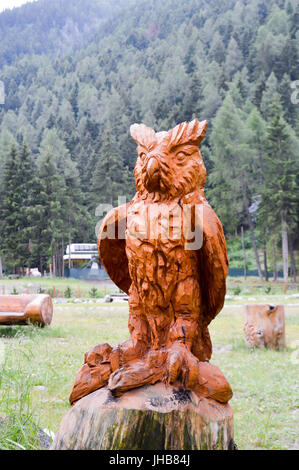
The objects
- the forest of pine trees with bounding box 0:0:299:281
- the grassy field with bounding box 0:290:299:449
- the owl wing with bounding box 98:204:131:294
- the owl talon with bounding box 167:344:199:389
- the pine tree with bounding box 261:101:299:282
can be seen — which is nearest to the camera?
the owl talon with bounding box 167:344:199:389

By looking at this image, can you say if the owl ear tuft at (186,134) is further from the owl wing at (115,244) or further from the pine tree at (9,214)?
the pine tree at (9,214)

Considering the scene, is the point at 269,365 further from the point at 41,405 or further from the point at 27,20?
the point at 27,20

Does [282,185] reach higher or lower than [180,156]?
higher

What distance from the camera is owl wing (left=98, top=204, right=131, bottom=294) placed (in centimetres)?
221

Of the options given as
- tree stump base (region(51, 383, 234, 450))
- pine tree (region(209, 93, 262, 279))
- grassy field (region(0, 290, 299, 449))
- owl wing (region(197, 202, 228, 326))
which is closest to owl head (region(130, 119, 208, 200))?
owl wing (region(197, 202, 228, 326))

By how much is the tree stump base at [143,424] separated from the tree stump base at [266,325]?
5307 mm

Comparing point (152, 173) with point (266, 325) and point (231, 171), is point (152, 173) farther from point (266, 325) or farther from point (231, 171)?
point (231, 171)

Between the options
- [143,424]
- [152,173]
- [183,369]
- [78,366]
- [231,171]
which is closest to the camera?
[143,424]

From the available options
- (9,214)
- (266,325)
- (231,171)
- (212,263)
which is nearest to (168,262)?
(212,263)

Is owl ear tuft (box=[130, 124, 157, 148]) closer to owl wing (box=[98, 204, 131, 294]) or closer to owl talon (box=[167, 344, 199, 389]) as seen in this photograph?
owl wing (box=[98, 204, 131, 294])

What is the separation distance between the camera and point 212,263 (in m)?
2.00

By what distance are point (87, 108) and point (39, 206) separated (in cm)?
4365

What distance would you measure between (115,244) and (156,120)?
4782 centimetres

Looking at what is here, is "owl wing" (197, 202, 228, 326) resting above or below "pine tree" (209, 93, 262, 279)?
below
